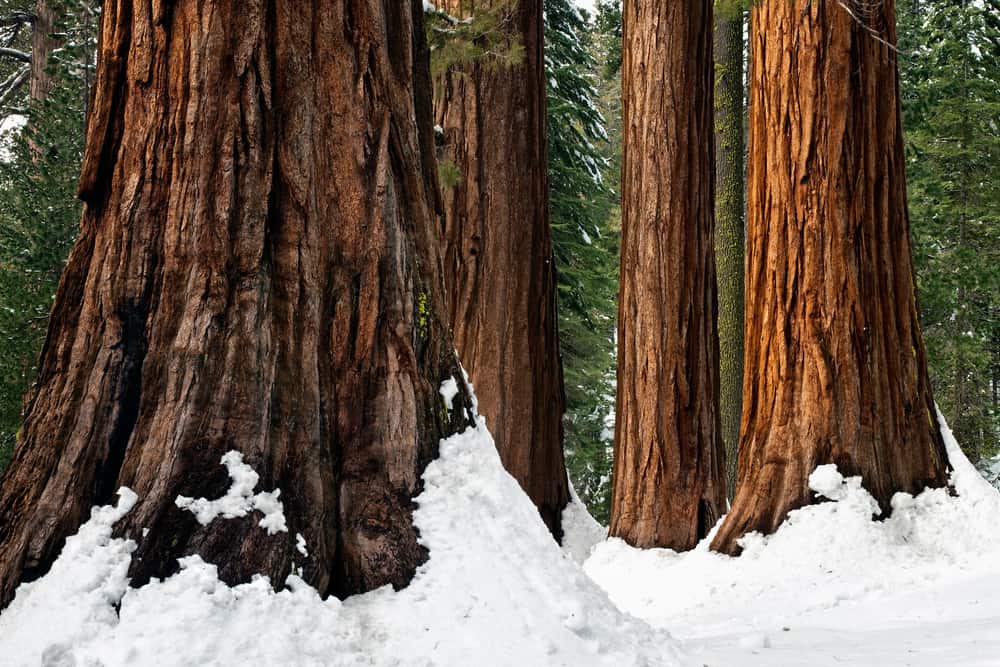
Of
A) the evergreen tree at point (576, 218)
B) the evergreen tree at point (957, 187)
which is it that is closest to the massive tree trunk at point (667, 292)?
the evergreen tree at point (576, 218)

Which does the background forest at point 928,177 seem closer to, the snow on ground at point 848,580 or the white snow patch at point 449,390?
the snow on ground at point 848,580

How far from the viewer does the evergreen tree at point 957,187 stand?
1309cm

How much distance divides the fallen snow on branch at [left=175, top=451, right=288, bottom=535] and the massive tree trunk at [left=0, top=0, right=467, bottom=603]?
24 millimetres

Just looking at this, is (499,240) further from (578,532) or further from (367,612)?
(367,612)

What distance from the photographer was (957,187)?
14562 mm

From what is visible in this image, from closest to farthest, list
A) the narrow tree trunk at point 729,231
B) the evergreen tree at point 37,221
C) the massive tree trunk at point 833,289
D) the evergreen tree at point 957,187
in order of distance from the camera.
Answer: the massive tree trunk at point 833,289 < the evergreen tree at point 37,221 < the narrow tree trunk at point 729,231 < the evergreen tree at point 957,187

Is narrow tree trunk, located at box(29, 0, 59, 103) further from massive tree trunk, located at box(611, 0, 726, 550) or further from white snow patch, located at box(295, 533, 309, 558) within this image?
white snow patch, located at box(295, 533, 309, 558)

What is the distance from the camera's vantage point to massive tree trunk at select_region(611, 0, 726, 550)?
21.6 ft

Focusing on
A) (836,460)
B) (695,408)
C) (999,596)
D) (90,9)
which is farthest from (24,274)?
(999,596)

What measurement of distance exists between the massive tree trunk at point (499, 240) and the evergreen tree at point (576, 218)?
596 centimetres

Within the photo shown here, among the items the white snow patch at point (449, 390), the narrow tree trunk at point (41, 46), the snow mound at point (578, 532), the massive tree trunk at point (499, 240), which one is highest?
the narrow tree trunk at point (41, 46)

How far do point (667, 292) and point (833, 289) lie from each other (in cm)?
185

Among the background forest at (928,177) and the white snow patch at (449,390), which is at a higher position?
the background forest at (928,177)

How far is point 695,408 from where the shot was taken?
664 cm
